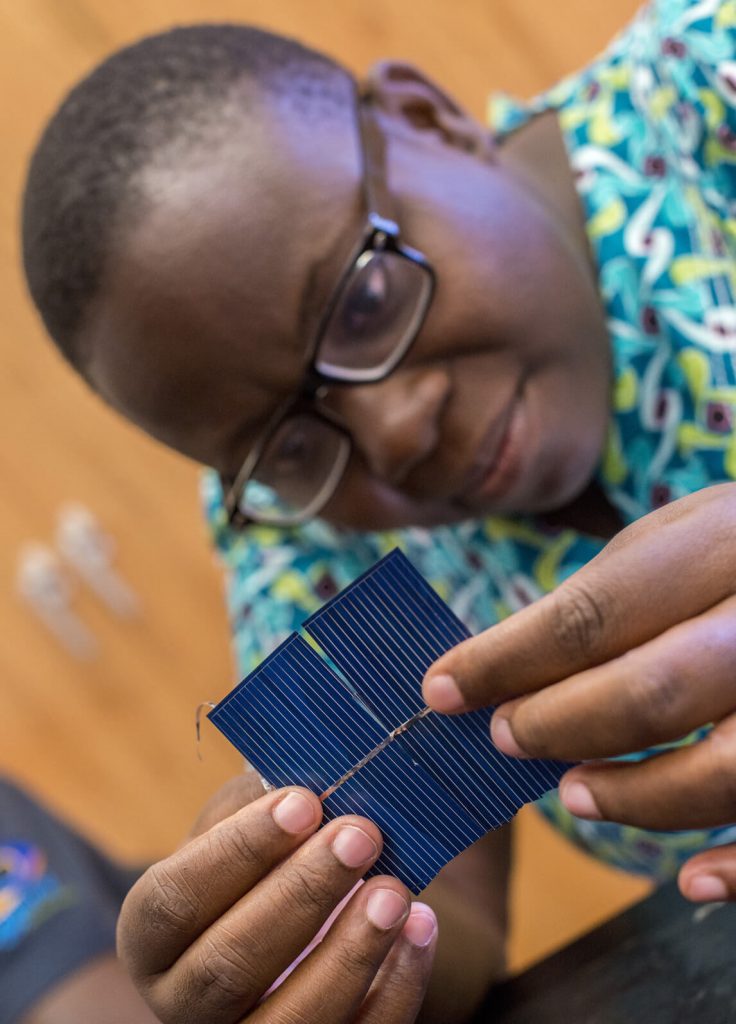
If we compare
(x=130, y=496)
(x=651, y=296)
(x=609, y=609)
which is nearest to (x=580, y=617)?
(x=609, y=609)

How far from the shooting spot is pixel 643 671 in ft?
1.25

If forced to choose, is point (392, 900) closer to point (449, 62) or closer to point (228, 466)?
point (228, 466)

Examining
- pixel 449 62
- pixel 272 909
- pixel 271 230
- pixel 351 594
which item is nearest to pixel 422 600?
pixel 351 594

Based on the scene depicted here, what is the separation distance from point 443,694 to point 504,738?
3cm

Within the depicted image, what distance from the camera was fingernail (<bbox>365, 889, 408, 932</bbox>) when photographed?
401mm

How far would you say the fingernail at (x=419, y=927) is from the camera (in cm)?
43

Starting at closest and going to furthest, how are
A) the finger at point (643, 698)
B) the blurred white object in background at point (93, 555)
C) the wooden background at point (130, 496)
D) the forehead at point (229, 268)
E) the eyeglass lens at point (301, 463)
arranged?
the finger at point (643, 698) < the forehead at point (229, 268) < the eyeglass lens at point (301, 463) < the wooden background at point (130, 496) < the blurred white object in background at point (93, 555)

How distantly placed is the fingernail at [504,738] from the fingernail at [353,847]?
2.8 inches

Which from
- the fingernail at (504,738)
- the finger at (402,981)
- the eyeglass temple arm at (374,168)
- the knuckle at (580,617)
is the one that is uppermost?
the eyeglass temple arm at (374,168)

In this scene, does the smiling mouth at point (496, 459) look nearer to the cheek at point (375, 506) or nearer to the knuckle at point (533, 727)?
the cheek at point (375, 506)

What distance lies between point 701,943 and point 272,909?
22 cm

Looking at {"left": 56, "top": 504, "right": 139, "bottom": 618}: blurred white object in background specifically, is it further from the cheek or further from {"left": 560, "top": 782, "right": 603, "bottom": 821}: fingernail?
{"left": 560, "top": 782, "right": 603, "bottom": 821}: fingernail

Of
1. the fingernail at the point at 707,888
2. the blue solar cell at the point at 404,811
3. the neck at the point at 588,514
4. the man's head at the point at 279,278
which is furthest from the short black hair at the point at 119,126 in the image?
the fingernail at the point at 707,888

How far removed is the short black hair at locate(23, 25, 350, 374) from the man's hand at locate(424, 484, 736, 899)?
551mm
